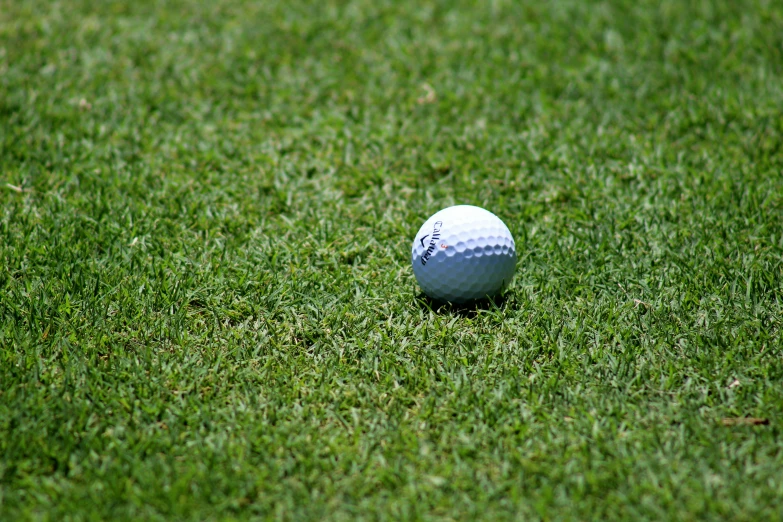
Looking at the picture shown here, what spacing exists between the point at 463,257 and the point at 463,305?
1.03ft

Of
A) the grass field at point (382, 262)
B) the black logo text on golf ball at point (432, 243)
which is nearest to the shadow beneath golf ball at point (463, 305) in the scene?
the grass field at point (382, 262)

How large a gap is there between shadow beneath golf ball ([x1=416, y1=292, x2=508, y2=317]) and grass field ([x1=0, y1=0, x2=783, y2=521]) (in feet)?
0.07

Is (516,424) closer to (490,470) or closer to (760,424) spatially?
(490,470)

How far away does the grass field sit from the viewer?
2881 millimetres

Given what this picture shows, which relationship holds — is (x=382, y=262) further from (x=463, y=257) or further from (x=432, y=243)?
(x=463, y=257)

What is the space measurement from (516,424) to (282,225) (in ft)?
6.99

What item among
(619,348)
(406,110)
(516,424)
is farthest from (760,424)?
(406,110)

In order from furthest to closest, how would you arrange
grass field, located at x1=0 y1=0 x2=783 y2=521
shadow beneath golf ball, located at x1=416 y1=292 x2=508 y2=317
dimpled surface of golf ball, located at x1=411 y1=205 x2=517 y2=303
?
1. shadow beneath golf ball, located at x1=416 y1=292 x2=508 y2=317
2. dimpled surface of golf ball, located at x1=411 y1=205 x2=517 y2=303
3. grass field, located at x1=0 y1=0 x2=783 y2=521

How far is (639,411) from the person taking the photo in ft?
10.4

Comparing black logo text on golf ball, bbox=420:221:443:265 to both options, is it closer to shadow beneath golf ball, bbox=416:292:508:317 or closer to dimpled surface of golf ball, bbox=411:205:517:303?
dimpled surface of golf ball, bbox=411:205:517:303

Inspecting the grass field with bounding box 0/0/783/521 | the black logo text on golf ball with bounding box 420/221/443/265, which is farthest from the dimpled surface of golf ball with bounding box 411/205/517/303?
the grass field with bounding box 0/0/783/521

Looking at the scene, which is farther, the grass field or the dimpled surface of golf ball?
the dimpled surface of golf ball

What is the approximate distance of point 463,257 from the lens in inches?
147

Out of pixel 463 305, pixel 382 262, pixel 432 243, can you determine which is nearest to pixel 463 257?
pixel 432 243
